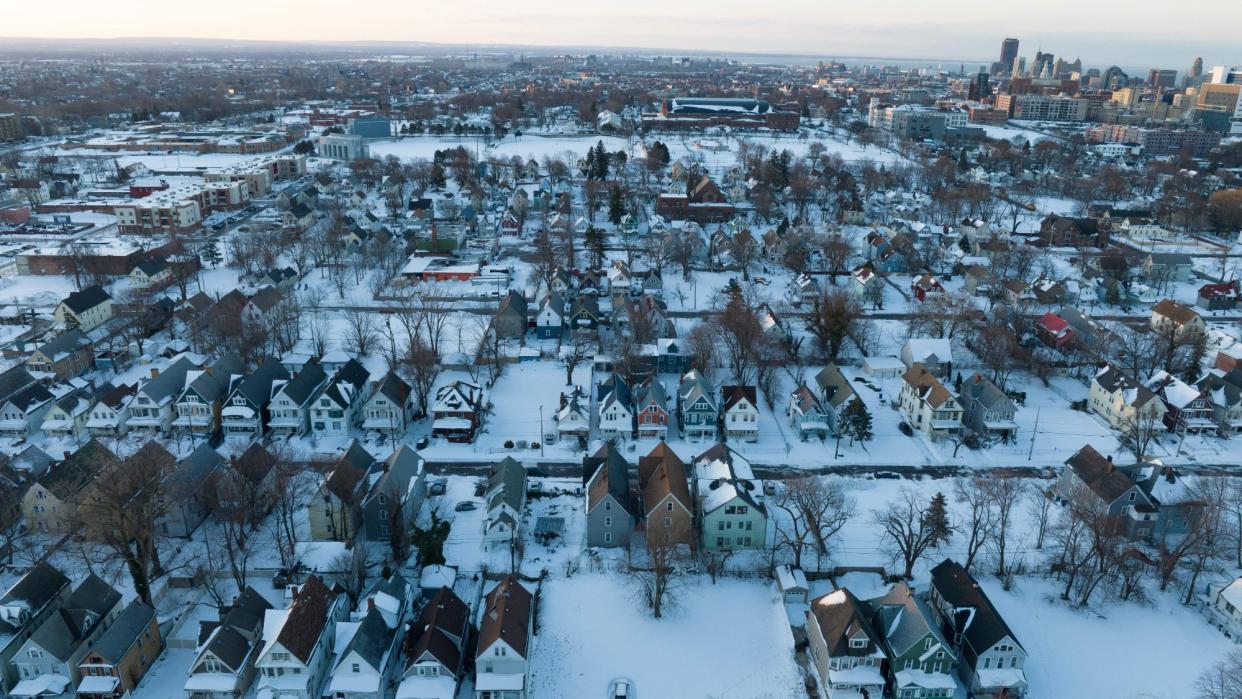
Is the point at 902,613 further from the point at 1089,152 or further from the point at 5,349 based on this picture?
the point at 1089,152

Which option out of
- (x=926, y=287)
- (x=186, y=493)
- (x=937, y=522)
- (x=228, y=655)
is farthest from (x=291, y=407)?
(x=926, y=287)

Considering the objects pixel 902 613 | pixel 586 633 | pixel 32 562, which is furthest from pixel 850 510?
pixel 32 562

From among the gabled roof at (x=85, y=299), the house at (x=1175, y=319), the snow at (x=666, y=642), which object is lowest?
the snow at (x=666, y=642)

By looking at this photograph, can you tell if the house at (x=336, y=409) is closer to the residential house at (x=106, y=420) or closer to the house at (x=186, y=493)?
the house at (x=186, y=493)

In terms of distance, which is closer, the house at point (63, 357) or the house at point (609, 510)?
the house at point (609, 510)

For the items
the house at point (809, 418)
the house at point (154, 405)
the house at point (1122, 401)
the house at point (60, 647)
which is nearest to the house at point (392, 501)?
the house at point (60, 647)

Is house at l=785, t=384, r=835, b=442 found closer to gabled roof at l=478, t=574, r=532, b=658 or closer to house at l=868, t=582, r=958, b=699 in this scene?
house at l=868, t=582, r=958, b=699
